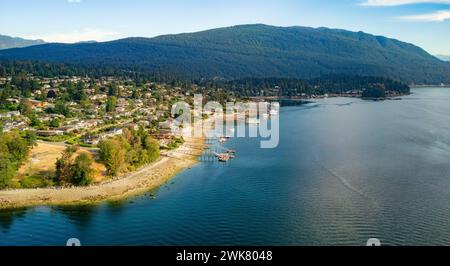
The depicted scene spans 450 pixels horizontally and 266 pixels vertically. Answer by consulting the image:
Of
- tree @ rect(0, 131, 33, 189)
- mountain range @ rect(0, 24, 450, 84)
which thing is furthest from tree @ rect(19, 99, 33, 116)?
mountain range @ rect(0, 24, 450, 84)

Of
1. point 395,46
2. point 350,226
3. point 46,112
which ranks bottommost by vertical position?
point 350,226

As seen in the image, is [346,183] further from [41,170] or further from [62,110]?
[62,110]

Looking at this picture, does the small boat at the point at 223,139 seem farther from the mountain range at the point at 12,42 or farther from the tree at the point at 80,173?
the mountain range at the point at 12,42

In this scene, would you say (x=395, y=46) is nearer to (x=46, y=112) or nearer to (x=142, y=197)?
(x=46, y=112)

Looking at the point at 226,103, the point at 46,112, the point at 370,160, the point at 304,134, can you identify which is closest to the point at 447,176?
the point at 370,160

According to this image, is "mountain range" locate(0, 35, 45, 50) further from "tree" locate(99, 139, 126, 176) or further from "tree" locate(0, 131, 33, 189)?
"tree" locate(99, 139, 126, 176)
